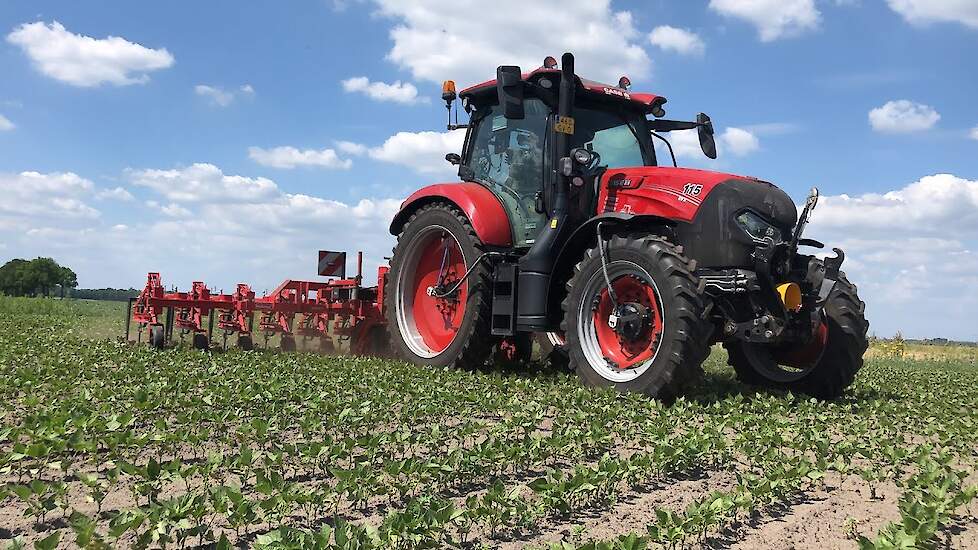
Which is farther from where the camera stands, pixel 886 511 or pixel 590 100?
pixel 590 100

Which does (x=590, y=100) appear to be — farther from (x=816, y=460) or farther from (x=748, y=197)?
(x=816, y=460)

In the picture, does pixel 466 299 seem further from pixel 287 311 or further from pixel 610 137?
pixel 287 311

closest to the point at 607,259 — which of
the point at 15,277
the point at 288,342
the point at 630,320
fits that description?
the point at 630,320

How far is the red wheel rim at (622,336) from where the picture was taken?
20.4ft

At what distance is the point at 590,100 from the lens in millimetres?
7672

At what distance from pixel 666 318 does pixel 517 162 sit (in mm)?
2665

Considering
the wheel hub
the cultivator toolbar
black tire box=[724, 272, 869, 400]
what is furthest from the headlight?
the cultivator toolbar

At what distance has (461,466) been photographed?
12.6 ft

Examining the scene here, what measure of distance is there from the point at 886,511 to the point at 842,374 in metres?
3.23

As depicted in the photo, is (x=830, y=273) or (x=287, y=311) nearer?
(x=830, y=273)

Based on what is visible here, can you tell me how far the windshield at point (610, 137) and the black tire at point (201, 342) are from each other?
530cm

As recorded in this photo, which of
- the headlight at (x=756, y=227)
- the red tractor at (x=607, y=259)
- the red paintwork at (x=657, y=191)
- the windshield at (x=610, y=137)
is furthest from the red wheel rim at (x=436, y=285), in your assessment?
the headlight at (x=756, y=227)

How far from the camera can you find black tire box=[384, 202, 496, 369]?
772 cm

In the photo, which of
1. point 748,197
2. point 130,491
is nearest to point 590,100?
point 748,197
